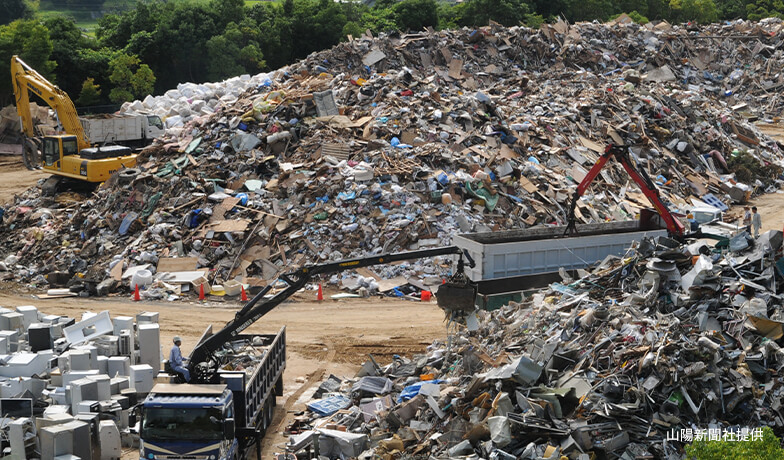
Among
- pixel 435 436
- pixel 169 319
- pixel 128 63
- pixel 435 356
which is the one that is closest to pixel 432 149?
pixel 169 319

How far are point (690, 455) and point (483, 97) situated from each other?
1805 centimetres

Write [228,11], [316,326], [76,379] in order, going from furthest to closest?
[228,11] → [316,326] → [76,379]

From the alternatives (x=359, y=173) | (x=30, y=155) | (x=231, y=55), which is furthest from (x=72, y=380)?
(x=231, y=55)

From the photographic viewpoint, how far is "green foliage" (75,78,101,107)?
4209 centimetres

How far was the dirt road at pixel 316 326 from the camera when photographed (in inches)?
642

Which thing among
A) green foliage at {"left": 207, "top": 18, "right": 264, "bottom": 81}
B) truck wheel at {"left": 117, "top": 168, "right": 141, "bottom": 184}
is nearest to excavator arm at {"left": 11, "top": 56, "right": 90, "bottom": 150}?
truck wheel at {"left": 117, "top": 168, "right": 141, "bottom": 184}

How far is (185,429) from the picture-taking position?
33.2 feet

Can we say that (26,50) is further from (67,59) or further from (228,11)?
(228,11)

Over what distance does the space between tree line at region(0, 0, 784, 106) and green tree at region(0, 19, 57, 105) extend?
47 millimetres

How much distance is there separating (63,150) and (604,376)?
20.1 meters

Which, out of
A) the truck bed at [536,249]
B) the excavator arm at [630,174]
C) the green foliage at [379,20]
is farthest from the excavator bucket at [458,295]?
the green foliage at [379,20]

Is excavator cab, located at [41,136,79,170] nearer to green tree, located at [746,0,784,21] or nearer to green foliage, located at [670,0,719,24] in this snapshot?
green foliage, located at [670,0,719,24]

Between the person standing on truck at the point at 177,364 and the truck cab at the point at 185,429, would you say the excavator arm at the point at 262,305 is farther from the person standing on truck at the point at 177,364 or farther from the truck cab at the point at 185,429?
the truck cab at the point at 185,429

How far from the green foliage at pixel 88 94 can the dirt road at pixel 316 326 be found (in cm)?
2343
